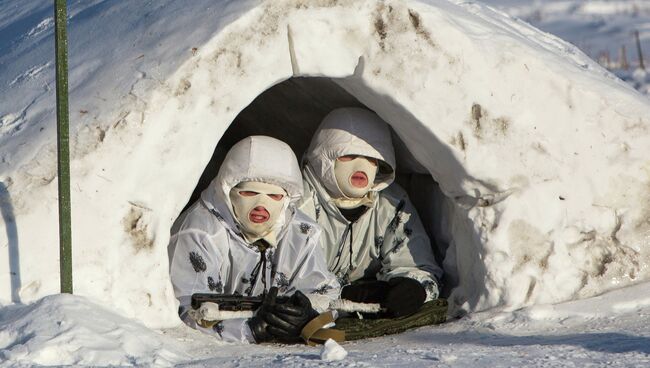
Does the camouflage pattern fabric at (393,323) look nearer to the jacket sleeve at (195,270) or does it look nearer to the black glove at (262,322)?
the black glove at (262,322)

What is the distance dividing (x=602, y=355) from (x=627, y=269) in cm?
114

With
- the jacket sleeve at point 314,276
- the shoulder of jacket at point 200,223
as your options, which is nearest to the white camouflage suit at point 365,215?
the jacket sleeve at point 314,276

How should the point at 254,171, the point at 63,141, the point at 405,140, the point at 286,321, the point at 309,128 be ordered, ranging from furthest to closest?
1. the point at 309,128
2. the point at 405,140
3. the point at 254,171
4. the point at 286,321
5. the point at 63,141

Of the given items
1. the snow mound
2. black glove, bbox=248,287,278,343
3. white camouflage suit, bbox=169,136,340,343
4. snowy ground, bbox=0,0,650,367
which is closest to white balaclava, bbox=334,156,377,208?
white camouflage suit, bbox=169,136,340,343

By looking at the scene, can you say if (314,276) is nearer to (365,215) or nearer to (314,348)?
(365,215)

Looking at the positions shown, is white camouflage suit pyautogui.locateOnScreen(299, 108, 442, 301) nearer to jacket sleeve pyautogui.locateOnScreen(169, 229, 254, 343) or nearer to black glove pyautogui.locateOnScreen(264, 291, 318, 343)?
jacket sleeve pyautogui.locateOnScreen(169, 229, 254, 343)

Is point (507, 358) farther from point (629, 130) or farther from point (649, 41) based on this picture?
point (649, 41)

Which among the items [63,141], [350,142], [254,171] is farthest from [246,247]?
[63,141]

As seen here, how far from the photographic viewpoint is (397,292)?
204 inches

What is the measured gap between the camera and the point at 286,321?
4.67m

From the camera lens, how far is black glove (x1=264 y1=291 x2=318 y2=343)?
4.68m

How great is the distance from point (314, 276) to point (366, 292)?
32 cm

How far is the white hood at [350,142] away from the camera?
5434 millimetres

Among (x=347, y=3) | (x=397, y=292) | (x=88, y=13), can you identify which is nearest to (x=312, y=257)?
(x=397, y=292)
